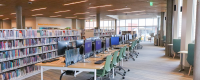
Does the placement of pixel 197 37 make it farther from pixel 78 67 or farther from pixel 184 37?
pixel 184 37

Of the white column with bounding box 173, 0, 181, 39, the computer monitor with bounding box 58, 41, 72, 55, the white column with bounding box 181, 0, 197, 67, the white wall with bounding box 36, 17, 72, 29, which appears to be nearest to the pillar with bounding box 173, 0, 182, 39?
the white column with bounding box 173, 0, 181, 39

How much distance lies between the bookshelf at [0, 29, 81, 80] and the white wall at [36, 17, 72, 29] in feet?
45.1

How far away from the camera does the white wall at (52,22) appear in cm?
1928

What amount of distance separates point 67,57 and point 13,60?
2.41 metres

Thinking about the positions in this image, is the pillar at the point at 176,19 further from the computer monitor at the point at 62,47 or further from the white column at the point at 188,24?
the computer monitor at the point at 62,47

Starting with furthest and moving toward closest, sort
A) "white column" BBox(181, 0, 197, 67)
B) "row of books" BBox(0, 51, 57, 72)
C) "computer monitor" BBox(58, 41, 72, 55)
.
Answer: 1. "white column" BBox(181, 0, 197, 67)
2. "row of books" BBox(0, 51, 57, 72)
3. "computer monitor" BBox(58, 41, 72, 55)

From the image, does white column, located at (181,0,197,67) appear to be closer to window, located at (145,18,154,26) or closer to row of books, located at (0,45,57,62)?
row of books, located at (0,45,57,62)

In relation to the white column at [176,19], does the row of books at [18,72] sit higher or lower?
lower

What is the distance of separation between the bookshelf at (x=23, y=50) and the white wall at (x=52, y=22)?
13.8 meters

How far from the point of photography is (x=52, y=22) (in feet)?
67.7

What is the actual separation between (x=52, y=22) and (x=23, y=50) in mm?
16002

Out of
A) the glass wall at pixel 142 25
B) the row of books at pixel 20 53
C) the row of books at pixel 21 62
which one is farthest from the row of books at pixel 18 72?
the glass wall at pixel 142 25

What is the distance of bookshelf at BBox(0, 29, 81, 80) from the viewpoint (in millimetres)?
4680

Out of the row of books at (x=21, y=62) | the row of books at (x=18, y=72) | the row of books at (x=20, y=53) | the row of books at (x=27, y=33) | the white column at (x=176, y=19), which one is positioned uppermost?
the white column at (x=176, y=19)
